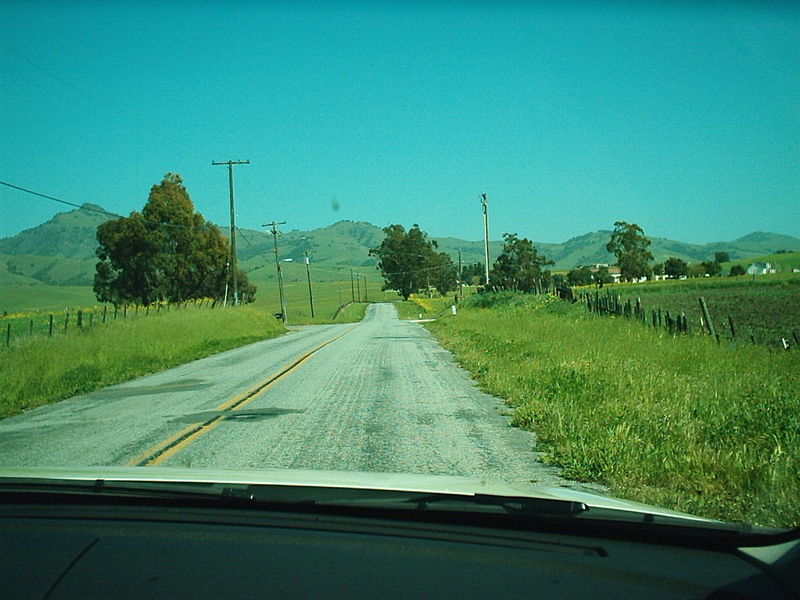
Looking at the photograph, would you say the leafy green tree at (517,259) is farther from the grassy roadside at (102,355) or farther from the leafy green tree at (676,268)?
the grassy roadside at (102,355)

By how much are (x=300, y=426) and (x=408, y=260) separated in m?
122

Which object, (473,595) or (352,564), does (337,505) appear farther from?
(473,595)

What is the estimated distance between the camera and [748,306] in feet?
104

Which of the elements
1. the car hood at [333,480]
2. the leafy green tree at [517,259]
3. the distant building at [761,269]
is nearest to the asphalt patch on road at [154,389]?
the car hood at [333,480]

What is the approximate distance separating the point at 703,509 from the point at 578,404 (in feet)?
13.3

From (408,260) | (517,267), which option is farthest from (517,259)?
(408,260)

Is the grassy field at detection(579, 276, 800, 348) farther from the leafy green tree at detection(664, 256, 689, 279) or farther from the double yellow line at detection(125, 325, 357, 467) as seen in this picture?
the leafy green tree at detection(664, 256, 689, 279)

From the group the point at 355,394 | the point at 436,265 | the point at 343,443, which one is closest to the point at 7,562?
the point at 343,443

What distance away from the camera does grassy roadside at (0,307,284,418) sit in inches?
556


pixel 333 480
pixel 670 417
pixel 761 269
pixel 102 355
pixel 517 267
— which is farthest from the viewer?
pixel 517 267

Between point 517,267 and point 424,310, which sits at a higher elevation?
point 517,267

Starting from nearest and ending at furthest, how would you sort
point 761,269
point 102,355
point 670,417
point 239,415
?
point 670,417, point 239,415, point 102,355, point 761,269

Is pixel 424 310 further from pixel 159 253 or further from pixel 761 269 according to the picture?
pixel 761 269

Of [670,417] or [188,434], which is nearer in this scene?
[670,417]
